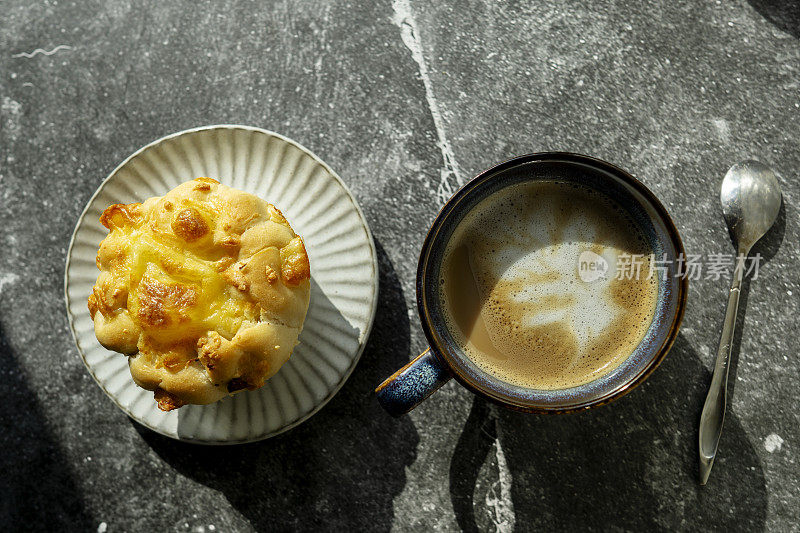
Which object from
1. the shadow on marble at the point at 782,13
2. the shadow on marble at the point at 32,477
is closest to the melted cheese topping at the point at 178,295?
the shadow on marble at the point at 32,477

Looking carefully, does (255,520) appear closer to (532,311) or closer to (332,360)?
(332,360)

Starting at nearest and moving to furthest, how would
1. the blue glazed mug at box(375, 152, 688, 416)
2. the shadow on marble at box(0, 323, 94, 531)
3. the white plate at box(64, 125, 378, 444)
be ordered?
1. the blue glazed mug at box(375, 152, 688, 416)
2. the white plate at box(64, 125, 378, 444)
3. the shadow on marble at box(0, 323, 94, 531)

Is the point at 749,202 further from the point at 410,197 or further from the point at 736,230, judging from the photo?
the point at 410,197

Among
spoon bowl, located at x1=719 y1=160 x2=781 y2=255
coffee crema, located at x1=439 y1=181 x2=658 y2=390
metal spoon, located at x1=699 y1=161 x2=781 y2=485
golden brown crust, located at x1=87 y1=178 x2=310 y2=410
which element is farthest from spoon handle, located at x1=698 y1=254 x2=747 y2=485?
golden brown crust, located at x1=87 y1=178 x2=310 y2=410

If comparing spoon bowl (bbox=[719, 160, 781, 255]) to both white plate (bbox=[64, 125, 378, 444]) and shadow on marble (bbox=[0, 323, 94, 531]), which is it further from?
shadow on marble (bbox=[0, 323, 94, 531])

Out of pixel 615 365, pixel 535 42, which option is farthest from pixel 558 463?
pixel 535 42

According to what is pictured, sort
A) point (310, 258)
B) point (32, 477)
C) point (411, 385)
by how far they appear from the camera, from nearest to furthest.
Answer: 1. point (411, 385)
2. point (310, 258)
3. point (32, 477)

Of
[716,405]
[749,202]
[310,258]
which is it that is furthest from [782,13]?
[310,258]
